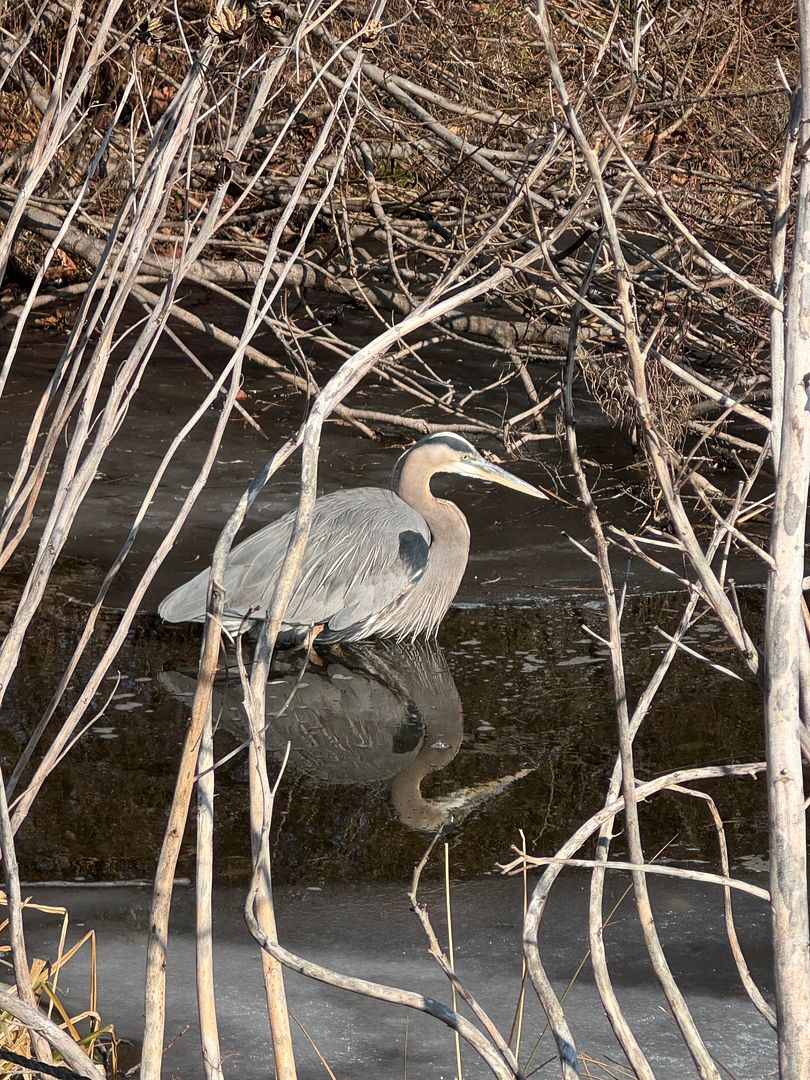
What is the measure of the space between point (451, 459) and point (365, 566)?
29.3 inches

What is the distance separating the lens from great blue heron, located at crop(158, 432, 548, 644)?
6.00 meters

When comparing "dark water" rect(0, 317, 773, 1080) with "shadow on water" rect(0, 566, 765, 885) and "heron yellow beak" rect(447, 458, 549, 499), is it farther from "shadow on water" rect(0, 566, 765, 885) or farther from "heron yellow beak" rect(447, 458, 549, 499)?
"heron yellow beak" rect(447, 458, 549, 499)

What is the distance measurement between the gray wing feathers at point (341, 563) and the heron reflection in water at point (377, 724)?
27cm

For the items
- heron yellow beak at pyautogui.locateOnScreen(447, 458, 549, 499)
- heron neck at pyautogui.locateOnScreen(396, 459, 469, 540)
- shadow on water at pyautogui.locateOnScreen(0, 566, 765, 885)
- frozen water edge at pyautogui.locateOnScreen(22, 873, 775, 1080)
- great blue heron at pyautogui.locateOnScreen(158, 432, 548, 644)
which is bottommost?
frozen water edge at pyautogui.locateOnScreen(22, 873, 775, 1080)

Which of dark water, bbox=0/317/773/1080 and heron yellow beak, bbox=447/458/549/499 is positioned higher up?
heron yellow beak, bbox=447/458/549/499

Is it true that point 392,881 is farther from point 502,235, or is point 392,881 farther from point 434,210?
point 434,210

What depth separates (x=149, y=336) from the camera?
1.84 metres

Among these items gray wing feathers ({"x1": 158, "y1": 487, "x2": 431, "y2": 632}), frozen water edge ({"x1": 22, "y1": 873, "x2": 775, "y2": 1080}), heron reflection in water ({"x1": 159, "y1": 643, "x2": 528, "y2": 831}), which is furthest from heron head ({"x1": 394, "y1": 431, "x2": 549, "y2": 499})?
frozen water edge ({"x1": 22, "y1": 873, "x2": 775, "y2": 1080})

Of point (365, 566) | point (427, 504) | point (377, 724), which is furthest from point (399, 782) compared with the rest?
point (427, 504)

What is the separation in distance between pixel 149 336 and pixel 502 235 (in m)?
5.14

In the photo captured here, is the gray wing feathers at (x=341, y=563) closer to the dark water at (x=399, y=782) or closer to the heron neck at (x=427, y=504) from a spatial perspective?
the heron neck at (x=427, y=504)

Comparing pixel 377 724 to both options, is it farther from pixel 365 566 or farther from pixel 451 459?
pixel 451 459

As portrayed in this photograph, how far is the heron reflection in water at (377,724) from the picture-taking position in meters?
4.65

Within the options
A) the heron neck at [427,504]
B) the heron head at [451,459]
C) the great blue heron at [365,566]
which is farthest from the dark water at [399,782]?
the heron head at [451,459]
